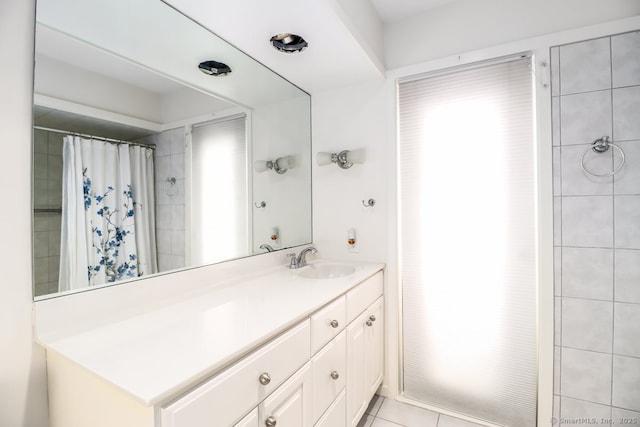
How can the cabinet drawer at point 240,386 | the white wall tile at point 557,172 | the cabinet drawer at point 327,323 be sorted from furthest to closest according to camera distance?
the white wall tile at point 557,172, the cabinet drawer at point 327,323, the cabinet drawer at point 240,386

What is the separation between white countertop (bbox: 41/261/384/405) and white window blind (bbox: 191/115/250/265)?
0.77ft

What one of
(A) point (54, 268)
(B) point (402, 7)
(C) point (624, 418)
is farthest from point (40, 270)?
(C) point (624, 418)

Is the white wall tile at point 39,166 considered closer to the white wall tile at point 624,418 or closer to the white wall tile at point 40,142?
the white wall tile at point 40,142

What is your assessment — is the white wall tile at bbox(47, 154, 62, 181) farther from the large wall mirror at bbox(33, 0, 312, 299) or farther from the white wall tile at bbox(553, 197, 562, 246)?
the white wall tile at bbox(553, 197, 562, 246)

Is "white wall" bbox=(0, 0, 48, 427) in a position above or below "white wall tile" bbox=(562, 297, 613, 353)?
above

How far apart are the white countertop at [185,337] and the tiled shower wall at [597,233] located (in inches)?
50.1

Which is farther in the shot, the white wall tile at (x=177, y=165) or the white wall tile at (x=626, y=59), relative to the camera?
the white wall tile at (x=626, y=59)

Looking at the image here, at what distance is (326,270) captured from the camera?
80.2 inches

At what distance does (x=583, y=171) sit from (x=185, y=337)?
1.99m

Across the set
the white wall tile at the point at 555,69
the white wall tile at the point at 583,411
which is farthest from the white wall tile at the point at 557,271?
the white wall tile at the point at 555,69

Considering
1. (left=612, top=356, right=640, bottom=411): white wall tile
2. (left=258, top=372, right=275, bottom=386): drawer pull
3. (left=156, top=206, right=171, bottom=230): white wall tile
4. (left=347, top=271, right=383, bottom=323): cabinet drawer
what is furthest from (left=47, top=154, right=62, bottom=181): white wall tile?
(left=612, top=356, right=640, bottom=411): white wall tile

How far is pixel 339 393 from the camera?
1.39 m

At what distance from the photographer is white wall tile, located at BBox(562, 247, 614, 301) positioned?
4.91 feet

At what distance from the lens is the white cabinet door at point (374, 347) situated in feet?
5.65
